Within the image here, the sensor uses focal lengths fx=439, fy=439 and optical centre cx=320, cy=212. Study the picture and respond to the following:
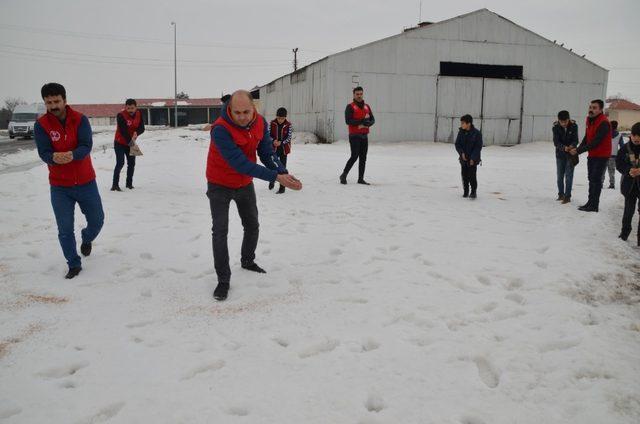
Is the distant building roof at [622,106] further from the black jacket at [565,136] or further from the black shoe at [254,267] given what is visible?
the black shoe at [254,267]

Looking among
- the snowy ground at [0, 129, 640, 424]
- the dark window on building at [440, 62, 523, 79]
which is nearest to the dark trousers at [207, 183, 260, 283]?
the snowy ground at [0, 129, 640, 424]

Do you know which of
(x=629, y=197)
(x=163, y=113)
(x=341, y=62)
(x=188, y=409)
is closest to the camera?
(x=188, y=409)

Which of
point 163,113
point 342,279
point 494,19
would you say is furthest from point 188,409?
point 163,113

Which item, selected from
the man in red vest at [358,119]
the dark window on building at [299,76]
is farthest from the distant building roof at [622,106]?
the man in red vest at [358,119]

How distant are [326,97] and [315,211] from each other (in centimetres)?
1503

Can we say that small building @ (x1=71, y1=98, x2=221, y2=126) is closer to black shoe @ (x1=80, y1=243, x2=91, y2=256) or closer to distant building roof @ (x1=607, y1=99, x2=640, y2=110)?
black shoe @ (x1=80, y1=243, x2=91, y2=256)

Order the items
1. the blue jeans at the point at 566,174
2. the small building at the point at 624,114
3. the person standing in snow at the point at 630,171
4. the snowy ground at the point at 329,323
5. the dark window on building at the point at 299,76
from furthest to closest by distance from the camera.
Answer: the small building at the point at 624,114 → the dark window on building at the point at 299,76 → the blue jeans at the point at 566,174 → the person standing in snow at the point at 630,171 → the snowy ground at the point at 329,323

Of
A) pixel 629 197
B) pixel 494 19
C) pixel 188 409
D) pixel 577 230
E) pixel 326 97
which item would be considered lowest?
pixel 188 409

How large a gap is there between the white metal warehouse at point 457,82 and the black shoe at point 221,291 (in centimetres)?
1821

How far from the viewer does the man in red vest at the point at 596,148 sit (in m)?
7.63

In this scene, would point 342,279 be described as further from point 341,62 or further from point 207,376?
point 341,62

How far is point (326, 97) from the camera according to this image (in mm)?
21609

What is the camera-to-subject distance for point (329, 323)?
3.71 m

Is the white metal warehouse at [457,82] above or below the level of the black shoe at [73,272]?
above
